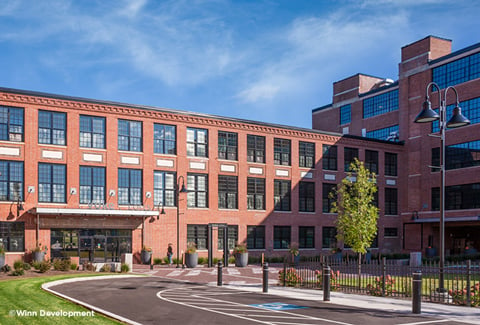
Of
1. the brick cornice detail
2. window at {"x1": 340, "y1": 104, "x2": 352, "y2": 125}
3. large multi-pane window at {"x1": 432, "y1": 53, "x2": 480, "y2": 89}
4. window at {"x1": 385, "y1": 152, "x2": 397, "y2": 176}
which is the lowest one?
window at {"x1": 385, "y1": 152, "x2": 397, "y2": 176}

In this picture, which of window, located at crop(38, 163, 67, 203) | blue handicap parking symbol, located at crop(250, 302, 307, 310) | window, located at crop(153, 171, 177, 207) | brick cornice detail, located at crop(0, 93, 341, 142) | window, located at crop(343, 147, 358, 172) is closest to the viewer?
blue handicap parking symbol, located at crop(250, 302, 307, 310)

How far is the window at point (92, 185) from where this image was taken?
126 feet

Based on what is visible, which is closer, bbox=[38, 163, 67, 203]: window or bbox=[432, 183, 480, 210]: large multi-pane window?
bbox=[38, 163, 67, 203]: window

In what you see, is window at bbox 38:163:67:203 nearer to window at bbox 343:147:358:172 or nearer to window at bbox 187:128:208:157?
window at bbox 187:128:208:157

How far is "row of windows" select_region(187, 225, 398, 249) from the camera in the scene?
4288 cm

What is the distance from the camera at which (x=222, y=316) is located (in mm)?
14930

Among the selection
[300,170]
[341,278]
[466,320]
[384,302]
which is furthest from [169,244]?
[466,320]

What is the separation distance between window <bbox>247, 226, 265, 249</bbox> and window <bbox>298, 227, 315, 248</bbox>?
395cm

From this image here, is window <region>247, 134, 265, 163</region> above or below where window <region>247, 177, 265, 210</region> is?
above

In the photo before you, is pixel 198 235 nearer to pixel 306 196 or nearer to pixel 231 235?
pixel 231 235

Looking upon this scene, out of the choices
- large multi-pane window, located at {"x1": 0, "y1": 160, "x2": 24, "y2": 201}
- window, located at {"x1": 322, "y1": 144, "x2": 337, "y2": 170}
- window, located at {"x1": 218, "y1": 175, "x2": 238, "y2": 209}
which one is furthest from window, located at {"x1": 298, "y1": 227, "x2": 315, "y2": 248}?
large multi-pane window, located at {"x1": 0, "y1": 160, "x2": 24, "y2": 201}

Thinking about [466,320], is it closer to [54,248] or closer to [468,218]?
[54,248]

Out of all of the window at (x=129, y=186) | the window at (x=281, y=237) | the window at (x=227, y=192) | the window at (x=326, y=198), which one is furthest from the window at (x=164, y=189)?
the window at (x=326, y=198)

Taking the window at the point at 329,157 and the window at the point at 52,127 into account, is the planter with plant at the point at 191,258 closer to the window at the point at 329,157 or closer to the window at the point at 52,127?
the window at the point at 52,127
